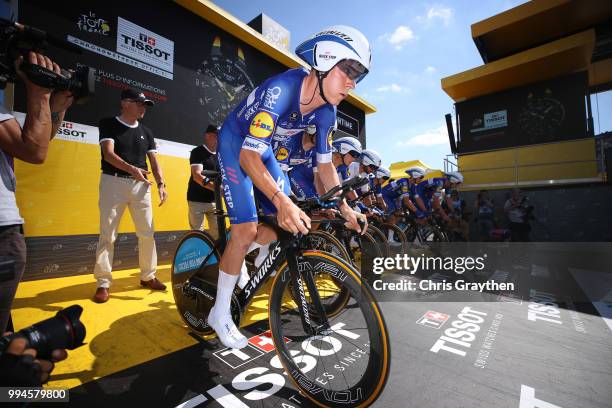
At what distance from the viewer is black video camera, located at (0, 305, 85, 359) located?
0.92m

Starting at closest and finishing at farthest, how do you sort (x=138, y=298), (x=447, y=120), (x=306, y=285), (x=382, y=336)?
(x=382, y=336) < (x=306, y=285) < (x=138, y=298) < (x=447, y=120)

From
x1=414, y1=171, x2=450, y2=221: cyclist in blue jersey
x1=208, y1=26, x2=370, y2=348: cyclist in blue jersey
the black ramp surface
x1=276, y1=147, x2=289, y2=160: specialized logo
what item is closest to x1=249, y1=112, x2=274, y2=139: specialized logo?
x1=208, y1=26, x2=370, y2=348: cyclist in blue jersey

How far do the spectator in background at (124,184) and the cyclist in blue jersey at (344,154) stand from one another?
300 cm

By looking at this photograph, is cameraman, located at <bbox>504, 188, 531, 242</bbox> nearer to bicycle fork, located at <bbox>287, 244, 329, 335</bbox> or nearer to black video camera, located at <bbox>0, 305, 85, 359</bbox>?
bicycle fork, located at <bbox>287, 244, 329, 335</bbox>

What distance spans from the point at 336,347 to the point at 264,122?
1828mm

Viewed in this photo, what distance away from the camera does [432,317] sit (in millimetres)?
2965

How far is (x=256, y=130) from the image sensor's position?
163 centimetres

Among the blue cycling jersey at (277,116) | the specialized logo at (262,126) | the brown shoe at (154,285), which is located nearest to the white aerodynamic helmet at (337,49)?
the blue cycling jersey at (277,116)

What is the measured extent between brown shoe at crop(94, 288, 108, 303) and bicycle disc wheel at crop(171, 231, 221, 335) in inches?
47.7


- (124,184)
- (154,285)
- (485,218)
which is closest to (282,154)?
(124,184)

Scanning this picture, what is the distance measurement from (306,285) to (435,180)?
739cm

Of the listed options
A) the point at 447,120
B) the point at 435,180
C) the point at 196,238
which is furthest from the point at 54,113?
the point at 447,120

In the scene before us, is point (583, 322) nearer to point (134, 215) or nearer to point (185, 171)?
point (134, 215)

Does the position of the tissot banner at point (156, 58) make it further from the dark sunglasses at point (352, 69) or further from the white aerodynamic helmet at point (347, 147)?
the dark sunglasses at point (352, 69)
